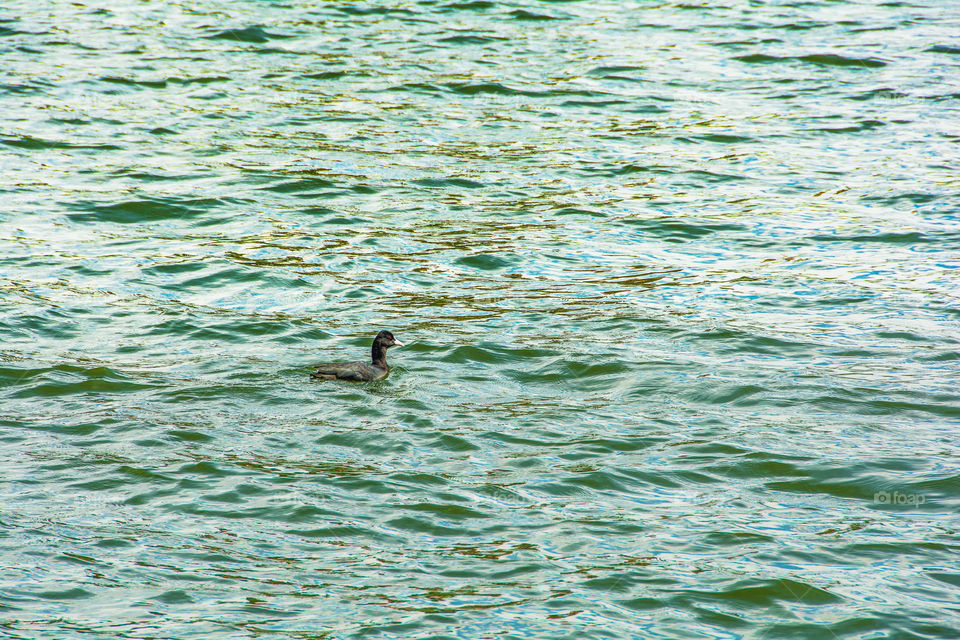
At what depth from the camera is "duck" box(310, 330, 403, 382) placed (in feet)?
33.0

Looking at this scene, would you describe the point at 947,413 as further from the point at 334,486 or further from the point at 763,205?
the point at 763,205

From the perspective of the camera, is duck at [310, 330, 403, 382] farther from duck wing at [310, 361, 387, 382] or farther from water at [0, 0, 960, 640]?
water at [0, 0, 960, 640]

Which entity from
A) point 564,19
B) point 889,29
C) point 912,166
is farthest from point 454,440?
point 889,29

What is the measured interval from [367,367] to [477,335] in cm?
147

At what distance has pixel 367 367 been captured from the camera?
1023 centimetres

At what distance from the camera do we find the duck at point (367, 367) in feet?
33.0

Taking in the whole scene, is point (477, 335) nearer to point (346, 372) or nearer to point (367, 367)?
point (367, 367)

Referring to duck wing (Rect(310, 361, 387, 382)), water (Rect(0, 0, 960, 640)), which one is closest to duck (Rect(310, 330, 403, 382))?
duck wing (Rect(310, 361, 387, 382))

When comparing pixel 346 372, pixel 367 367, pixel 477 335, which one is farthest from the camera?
pixel 477 335

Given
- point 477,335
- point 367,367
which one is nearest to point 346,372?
point 367,367

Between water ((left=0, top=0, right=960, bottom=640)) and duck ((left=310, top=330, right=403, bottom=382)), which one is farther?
duck ((left=310, top=330, right=403, bottom=382))

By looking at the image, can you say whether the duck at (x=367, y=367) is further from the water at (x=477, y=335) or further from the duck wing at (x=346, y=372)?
the water at (x=477, y=335)

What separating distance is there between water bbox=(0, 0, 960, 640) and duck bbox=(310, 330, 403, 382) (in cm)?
13

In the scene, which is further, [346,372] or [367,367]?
[367,367]
